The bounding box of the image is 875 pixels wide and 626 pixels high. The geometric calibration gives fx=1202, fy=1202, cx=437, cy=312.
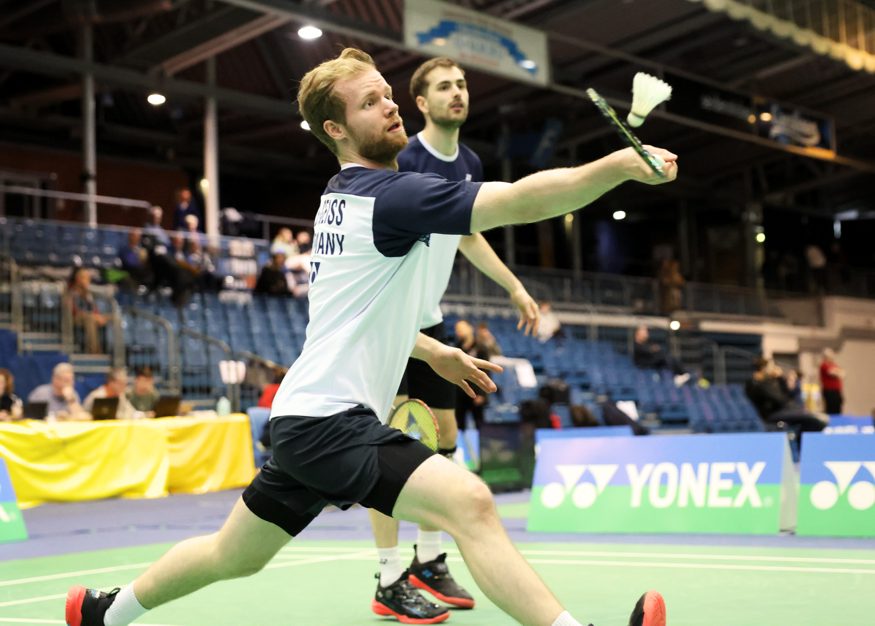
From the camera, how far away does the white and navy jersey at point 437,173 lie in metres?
5.07

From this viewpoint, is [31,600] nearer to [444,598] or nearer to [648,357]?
[444,598]

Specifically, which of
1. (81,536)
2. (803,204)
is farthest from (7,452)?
(803,204)

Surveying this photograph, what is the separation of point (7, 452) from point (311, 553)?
506cm

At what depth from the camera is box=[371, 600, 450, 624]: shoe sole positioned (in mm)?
4711

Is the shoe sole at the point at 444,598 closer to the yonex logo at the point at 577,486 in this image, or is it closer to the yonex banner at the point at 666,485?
the yonex banner at the point at 666,485

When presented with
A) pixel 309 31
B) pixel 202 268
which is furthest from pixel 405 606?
pixel 309 31

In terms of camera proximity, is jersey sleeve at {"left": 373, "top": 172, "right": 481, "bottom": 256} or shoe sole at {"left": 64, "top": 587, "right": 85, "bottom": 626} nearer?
jersey sleeve at {"left": 373, "top": 172, "right": 481, "bottom": 256}

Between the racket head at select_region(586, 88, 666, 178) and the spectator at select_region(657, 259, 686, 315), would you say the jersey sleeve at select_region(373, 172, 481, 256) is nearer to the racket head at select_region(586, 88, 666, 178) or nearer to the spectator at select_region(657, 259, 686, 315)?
the racket head at select_region(586, 88, 666, 178)

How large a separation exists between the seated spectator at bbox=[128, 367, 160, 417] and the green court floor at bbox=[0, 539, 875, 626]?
20.7 ft

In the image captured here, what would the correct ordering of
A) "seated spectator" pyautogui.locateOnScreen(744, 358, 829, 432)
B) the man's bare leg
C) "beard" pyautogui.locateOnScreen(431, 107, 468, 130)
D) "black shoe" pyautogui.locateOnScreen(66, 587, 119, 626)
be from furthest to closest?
"seated spectator" pyautogui.locateOnScreen(744, 358, 829, 432)
"beard" pyautogui.locateOnScreen(431, 107, 468, 130)
"black shoe" pyautogui.locateOnScreen(66, 587, 119, 626)
the man's bare leg

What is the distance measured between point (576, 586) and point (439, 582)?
32.4 inches

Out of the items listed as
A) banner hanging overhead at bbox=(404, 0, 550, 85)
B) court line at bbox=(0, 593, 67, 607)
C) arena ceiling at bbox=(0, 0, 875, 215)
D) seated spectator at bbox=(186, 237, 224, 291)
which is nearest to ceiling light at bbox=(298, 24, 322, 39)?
arena ceiling at bbox=(0, 0, 875, 215)

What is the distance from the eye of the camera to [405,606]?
4.77 metres

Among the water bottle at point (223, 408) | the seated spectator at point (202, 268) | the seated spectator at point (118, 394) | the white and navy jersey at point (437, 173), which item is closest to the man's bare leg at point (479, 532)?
the white and navy jersey at point (437, 173)
